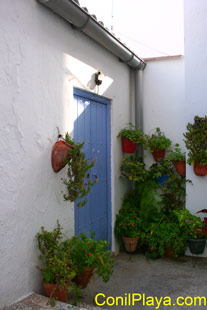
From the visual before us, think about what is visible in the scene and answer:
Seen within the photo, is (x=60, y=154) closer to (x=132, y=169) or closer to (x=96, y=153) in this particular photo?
(x=96, y=153)

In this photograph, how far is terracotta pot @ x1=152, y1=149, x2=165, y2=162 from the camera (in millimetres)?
6301

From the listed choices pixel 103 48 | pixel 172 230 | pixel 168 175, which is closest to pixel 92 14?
pixel 103 48

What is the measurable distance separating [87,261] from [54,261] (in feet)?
1.51

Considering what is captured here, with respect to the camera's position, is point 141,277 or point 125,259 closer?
point 141,277

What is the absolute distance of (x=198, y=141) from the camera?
5.38 meters

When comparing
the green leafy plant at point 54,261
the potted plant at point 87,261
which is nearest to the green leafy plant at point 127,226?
the potted plant at point 87,261

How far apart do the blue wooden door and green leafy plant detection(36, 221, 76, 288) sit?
0.96m

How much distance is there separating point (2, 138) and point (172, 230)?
3.57 meters

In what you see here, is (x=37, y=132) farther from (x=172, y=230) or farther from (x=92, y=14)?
(x=172, y=230)

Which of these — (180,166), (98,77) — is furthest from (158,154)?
(98,77)

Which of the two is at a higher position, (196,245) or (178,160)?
(178,160)

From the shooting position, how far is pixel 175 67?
259 inches

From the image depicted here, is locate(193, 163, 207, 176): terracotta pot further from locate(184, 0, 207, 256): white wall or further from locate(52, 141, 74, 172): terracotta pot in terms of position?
locate(52, 141, 74, 172): terracotta pot

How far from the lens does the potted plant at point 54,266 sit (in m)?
3.34
